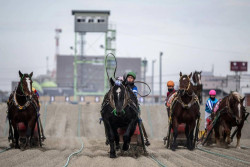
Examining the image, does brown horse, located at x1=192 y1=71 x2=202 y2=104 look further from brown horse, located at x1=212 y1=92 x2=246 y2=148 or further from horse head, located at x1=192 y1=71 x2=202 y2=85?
brown horse, located at x1=212 y1=92 x2=246 y2=148

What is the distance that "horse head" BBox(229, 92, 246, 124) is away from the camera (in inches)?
691

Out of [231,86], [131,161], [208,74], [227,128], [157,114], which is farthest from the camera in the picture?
[208,74]

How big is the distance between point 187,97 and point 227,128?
2371 millimetres

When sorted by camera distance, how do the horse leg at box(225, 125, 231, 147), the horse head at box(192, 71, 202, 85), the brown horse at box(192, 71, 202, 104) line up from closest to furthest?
the horse leg at box(225, 125, 231, 147)
the brown horse at box(192, 71, 202, 104)
the horse head at box(192, 71, 202, 85)

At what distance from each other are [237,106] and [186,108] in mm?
2029

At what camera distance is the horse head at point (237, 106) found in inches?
691

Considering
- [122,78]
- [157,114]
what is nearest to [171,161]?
[122,78]

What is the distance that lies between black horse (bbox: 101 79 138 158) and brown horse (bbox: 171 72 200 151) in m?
2.84

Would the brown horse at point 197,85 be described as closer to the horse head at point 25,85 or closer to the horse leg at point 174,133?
the horse leg at point 174,133

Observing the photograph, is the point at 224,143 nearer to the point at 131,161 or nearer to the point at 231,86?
the point at 131,161

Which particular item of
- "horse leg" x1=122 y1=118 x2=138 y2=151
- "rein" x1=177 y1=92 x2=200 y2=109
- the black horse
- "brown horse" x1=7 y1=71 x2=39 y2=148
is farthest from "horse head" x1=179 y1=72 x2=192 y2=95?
"brown horse" x1=7 y1=71 x2=39 y2=148

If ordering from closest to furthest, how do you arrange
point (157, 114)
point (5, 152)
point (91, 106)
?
point (5, 152) → point (157, 114) → point (91, 106)

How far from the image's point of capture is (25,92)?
1662 cm

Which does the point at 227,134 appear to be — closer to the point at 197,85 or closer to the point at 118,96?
the point at 197,85
